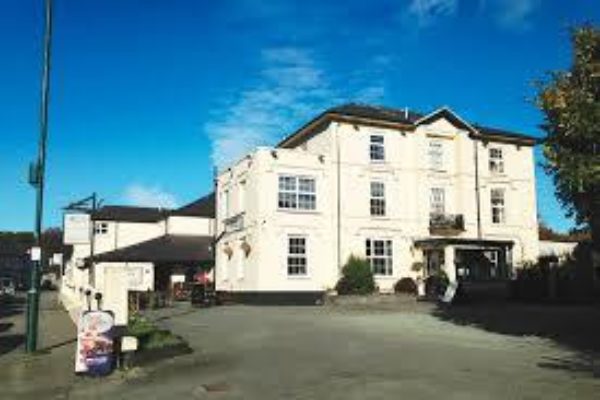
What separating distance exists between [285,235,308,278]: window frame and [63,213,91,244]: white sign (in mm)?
16096

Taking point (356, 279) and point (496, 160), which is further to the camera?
point (496, 160)

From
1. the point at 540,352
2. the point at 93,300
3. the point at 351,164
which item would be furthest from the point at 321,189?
the point at 540,352

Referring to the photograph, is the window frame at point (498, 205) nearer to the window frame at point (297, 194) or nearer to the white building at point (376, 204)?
the white building at point (376, 204)

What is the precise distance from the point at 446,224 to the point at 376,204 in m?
4.28

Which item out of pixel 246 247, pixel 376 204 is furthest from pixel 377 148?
pixel 246 247

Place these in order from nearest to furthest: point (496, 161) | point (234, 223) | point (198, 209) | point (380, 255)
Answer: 1. point (380, 255)
2. point (234, 223)
3. point (496, 161)
4. point (198, 209)

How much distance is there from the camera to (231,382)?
12719 mm

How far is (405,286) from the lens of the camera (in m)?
38.4

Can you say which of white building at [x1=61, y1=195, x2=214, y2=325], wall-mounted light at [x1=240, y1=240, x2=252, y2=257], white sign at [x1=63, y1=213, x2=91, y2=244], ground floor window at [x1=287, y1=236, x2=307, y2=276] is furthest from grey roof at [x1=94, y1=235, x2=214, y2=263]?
white sign at [x1=63, y1=213, x2=91, y2=244]

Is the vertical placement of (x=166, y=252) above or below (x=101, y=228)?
below

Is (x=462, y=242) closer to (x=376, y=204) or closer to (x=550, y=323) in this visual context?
(x=376, y=204)

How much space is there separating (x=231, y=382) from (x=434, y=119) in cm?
3192

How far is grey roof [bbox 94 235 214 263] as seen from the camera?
2093 inches

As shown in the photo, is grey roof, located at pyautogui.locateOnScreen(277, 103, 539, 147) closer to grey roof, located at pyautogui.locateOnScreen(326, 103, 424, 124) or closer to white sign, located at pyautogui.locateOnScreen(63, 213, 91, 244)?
grey roof, located at pyautogui.locateOnScreen(326, 103, 424, 124)
